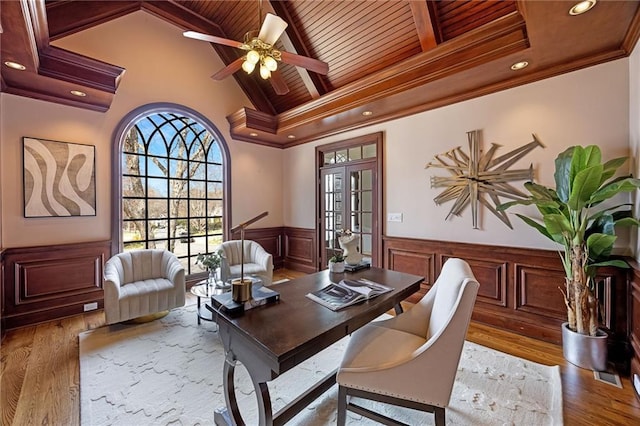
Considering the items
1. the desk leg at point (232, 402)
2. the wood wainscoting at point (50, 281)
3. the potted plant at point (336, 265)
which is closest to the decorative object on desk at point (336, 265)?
the potted plant at point (336, 265)

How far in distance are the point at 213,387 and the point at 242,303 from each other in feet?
3.41

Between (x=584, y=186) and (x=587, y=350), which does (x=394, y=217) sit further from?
(x=587, y=350)

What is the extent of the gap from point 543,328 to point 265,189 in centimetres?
467

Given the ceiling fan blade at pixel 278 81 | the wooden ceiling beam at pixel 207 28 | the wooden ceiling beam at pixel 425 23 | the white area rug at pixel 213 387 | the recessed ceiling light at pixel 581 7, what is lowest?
the white area rug at pixel 213 387

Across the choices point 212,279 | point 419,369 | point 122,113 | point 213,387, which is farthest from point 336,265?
point 122,113

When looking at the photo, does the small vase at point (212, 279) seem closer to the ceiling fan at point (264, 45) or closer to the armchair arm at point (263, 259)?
the armchair arm at point (263, 259)

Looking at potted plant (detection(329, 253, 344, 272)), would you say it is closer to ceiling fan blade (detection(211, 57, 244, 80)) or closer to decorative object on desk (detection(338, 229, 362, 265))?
decorative object on desk (detection(338, 229, 362, 265))

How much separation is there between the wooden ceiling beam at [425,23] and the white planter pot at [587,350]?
3040mm

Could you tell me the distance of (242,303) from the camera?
1545mm

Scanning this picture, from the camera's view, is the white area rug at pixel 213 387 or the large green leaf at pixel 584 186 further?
the large green leaf at pixel 584 186

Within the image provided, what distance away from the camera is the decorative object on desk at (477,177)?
9.77ft

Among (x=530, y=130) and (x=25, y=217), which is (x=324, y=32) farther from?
(x=25, y=217)

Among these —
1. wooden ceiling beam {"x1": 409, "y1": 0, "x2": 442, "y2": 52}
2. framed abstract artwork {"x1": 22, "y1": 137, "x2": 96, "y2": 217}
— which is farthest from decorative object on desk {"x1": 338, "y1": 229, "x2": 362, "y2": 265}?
framed abstract artwork {"x1": 22, "y1": 137, "x2": 96, "y2": 217}

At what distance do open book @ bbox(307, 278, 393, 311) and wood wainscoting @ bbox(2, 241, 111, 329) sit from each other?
134 inches
